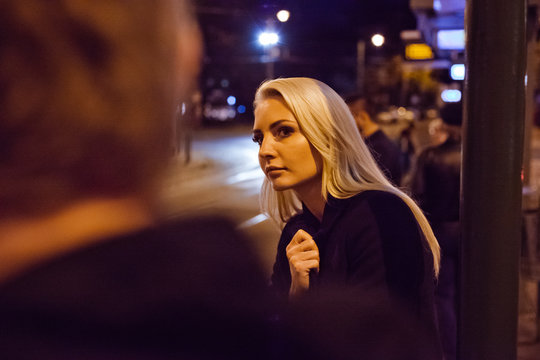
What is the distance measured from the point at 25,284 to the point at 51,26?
0.34 m

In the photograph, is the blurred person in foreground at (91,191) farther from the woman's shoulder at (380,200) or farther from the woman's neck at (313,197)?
the woman's neck at (313,197)

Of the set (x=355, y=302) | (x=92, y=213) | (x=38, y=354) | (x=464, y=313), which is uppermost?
(x=92, y=213)

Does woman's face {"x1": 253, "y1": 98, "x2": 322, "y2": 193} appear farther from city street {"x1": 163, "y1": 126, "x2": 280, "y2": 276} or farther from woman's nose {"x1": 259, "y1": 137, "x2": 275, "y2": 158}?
city street {"x1": 163, "y1": 126, "x2": 280, "y2": 276}

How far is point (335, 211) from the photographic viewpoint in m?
2.18

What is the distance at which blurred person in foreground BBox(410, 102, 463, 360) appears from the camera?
17.2ft

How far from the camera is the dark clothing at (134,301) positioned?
85cm

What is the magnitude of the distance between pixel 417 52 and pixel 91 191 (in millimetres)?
13833

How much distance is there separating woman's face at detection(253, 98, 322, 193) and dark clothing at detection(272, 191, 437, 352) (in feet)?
0.84

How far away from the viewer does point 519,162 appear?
235cm

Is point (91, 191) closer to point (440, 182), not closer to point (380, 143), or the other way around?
point (440, 182)

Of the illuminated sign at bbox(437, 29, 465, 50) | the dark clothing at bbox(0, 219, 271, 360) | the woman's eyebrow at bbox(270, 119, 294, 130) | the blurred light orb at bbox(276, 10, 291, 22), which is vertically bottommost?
the dark clothing at bbox(0, 219, 271, 360)

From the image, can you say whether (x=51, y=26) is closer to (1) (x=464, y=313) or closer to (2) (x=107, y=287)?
(2) (x=107, y=287)

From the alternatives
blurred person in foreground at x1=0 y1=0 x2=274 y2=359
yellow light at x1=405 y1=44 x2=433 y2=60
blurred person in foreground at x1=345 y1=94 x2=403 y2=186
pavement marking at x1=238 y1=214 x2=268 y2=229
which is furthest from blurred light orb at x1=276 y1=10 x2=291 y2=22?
yellow light at x1=405 y1=44 x2=433 y2=60

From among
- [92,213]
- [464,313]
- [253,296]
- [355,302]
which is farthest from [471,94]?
[92,213]
